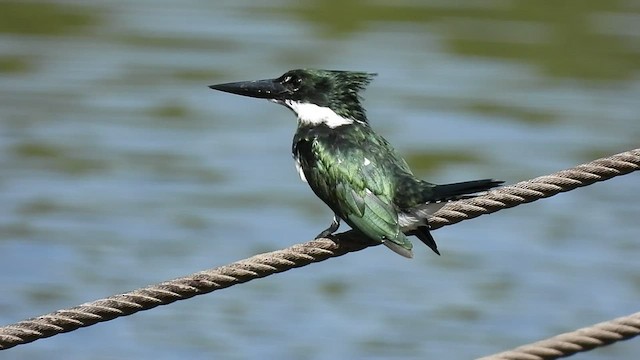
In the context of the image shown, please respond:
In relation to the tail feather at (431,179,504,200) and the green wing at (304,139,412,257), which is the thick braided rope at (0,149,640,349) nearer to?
the tail feather at (431,179,504,200)

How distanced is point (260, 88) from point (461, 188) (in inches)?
45.9

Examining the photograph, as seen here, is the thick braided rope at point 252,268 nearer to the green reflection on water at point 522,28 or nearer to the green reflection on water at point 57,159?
the green reflection on water at point 57,159

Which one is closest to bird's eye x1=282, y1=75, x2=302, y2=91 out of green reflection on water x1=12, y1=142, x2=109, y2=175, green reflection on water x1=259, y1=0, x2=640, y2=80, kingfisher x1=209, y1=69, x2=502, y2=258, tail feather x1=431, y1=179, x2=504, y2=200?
kingfisher x1=209, y1=69, x2=502, y2=258

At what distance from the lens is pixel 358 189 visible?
14.7ft

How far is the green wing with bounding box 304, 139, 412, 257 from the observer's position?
430 centimetres

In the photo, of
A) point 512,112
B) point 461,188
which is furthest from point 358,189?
point 512,112

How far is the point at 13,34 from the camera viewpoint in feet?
42.0

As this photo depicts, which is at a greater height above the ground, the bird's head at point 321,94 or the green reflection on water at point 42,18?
the green reflection on water at point 42,18

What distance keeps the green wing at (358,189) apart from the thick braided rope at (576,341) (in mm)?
1040

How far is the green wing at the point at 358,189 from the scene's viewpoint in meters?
4.30

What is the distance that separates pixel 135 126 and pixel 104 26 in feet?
7.99

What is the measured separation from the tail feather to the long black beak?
982 mm

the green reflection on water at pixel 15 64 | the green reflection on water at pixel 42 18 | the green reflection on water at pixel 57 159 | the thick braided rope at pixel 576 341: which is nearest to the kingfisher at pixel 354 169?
the thick braided rope at pixel 576 341

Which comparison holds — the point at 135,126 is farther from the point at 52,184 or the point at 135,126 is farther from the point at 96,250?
the point at 96,250
